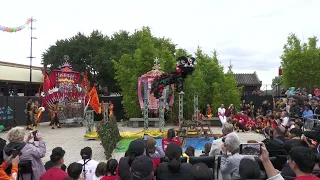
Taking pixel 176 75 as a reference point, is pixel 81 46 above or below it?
above

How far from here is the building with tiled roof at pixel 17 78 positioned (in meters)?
25.9

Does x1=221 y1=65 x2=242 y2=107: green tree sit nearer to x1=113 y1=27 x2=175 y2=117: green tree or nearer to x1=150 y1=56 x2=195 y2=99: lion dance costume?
x1=113 y1=27 x2=175 y2=117: green tree

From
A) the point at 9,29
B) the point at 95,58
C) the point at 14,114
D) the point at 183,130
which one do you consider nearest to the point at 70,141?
the point at 183,130

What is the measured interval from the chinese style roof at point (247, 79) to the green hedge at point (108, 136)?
1148 inches

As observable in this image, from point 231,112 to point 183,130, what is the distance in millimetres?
5965

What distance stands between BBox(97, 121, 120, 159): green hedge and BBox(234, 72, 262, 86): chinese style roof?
29167mm

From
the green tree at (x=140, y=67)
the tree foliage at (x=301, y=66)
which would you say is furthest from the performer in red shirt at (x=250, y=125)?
the tree foliage at (x=301, y=66)

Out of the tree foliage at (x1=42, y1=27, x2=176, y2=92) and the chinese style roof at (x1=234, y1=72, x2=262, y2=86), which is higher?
the tree foliage at (x1=42, y1=27, x2=176, y2=92)

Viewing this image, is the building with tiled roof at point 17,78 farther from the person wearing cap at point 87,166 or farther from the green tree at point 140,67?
the person wearing cap at point 87,166

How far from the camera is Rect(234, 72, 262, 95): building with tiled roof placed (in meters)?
37.1

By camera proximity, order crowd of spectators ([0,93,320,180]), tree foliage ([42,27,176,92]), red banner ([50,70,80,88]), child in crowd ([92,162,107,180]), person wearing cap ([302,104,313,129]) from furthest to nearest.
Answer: tree foliage ([42,27,176,92]) < red banner ([50,70,80,88]) < person wearing cap ([302,104,313,129]) < child in crowd ([92,162,107,180]) < crowd of spectators ([0,93,320,180])

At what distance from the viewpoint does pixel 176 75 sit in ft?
47.3

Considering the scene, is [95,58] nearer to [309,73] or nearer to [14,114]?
Result: [14,114]

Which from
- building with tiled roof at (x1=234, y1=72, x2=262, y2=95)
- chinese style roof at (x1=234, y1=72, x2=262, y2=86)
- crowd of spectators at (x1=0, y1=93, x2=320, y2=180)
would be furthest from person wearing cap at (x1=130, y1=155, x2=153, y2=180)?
chinese style roof at (x1=234, y1=72, x2=262, y2=86)
